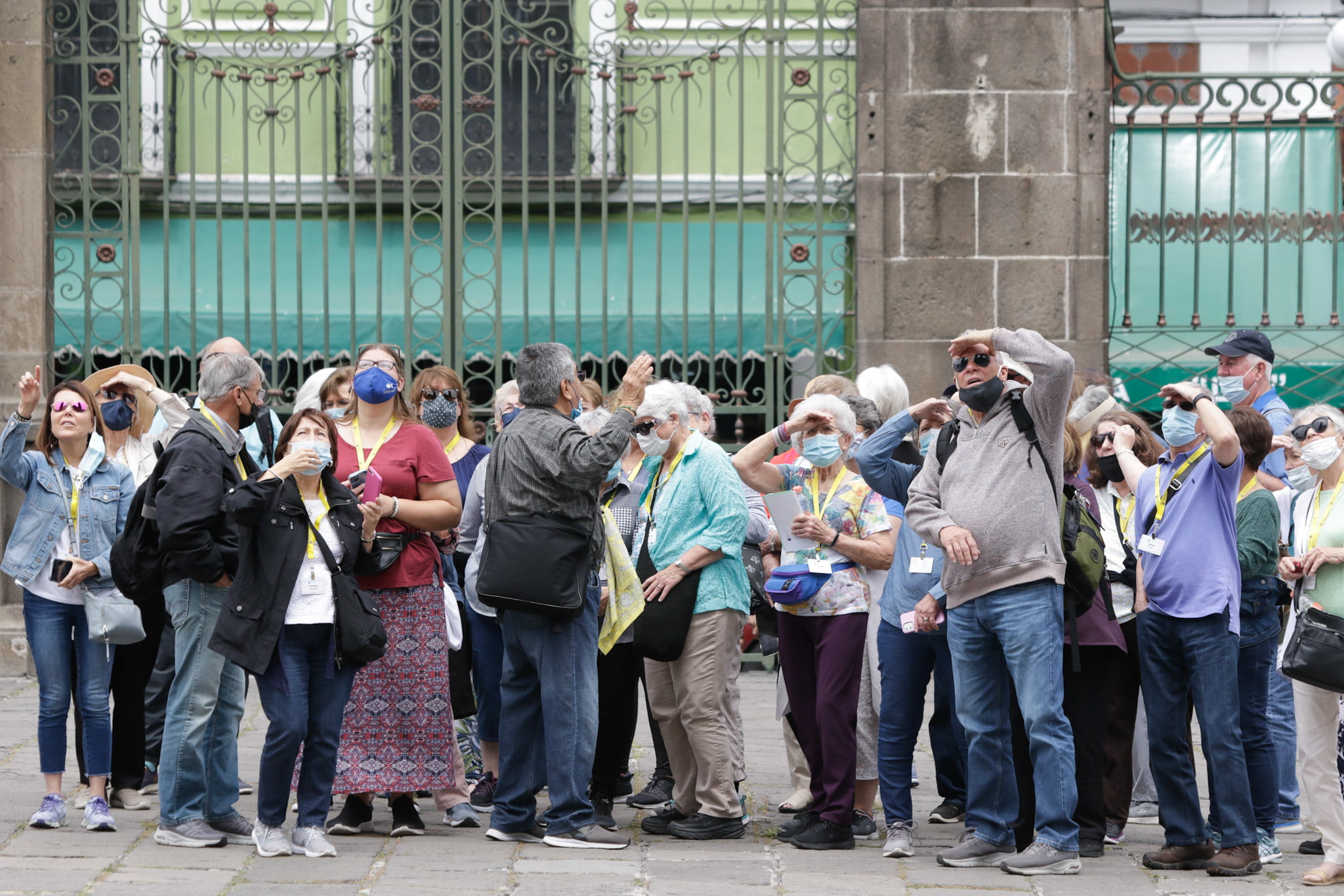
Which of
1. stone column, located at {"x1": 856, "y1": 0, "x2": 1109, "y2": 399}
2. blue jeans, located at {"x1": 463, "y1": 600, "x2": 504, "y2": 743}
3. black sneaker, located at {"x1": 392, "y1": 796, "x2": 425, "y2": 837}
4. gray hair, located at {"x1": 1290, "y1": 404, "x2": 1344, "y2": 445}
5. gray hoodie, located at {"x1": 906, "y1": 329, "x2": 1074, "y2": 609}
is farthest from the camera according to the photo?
stone column, located at {"x1": 856, "y1": 0, "x2": 1109, "y2": 399}

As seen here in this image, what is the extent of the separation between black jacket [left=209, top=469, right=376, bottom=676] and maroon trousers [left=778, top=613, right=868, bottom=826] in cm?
184

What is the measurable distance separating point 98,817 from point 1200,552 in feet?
13.4

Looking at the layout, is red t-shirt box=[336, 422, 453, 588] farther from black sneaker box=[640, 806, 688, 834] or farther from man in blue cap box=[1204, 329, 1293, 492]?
man in blue cap box=[1204, 329, 1293, 492]

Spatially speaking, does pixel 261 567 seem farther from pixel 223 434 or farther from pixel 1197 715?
pixel 1197 715

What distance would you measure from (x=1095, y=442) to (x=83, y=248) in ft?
21.4

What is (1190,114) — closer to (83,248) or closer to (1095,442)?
(1095,442)

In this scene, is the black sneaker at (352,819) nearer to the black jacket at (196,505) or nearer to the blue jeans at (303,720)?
the blue jeans at (303,720)

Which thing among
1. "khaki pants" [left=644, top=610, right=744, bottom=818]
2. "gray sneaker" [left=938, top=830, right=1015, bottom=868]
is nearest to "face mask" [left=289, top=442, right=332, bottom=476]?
"khaki pants" [left=644, top=610, right=744, bottom=818]

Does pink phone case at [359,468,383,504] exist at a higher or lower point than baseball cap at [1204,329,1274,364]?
lower

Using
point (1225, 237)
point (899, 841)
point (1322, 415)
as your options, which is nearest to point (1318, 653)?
point (1322, 415)

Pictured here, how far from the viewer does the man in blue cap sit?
21.2 feet

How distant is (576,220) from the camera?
418 inches

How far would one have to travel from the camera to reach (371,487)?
6.34 meters

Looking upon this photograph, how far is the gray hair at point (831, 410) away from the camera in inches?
254
